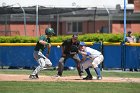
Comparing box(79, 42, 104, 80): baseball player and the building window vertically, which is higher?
the building window

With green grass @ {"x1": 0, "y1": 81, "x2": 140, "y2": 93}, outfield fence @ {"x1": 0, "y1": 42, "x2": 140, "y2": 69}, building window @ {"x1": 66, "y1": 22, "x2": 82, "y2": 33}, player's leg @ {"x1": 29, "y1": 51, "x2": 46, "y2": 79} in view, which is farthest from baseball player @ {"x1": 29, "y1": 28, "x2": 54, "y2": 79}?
building window @ {"x1": 66, "y1": 22, "x2": 82, "y2": 33}

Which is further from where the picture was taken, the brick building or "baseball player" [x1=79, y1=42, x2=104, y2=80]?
the brick building

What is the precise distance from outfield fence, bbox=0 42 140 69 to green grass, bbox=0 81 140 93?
813 centimetres

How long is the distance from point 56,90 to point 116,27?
2210 cm

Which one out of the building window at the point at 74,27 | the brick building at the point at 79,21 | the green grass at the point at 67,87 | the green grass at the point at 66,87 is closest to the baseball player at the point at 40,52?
the green grass at the point at 66,87

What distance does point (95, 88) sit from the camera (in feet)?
47.6

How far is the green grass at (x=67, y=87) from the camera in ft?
45.4

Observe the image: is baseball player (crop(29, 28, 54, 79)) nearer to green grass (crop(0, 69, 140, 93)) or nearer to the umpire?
the umpire

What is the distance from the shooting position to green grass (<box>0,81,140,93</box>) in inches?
545

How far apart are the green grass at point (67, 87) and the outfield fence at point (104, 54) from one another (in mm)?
8129

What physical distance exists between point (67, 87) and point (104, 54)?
9.85 m

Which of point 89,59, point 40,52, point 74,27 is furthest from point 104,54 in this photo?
point 74,27

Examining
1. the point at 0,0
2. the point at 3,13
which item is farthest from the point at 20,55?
the point at 0,0

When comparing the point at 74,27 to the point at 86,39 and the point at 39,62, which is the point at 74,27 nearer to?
the point at 86,39
